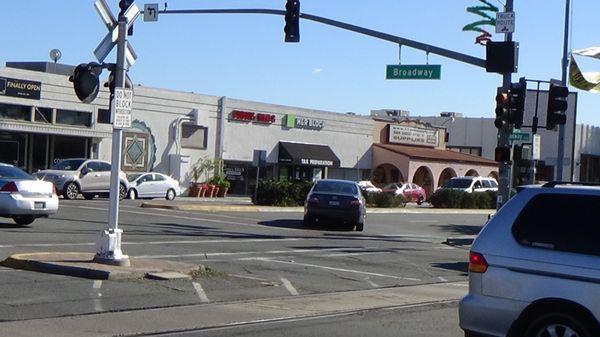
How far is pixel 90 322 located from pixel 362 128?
5348cm

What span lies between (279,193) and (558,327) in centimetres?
3189

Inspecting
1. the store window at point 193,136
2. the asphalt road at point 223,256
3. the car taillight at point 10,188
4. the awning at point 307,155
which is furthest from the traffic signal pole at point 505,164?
the awning at point 307,155

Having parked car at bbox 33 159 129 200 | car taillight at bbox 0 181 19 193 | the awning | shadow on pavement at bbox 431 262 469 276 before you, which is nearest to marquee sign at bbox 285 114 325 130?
the awning

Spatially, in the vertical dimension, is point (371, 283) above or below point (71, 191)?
below

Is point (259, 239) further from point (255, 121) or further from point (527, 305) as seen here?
point (255, 121)

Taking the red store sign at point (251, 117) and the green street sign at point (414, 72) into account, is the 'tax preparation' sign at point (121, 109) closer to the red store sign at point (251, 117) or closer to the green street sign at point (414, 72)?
the green street sign at point (414, 72)

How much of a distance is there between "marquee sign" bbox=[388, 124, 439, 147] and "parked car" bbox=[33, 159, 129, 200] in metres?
32.0

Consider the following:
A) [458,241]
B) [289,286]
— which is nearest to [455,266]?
[289,286]

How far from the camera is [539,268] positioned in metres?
8.02

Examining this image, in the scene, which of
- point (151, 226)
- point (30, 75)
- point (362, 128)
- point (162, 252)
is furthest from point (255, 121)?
point (162, 252)

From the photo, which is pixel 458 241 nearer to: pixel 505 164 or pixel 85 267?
pixel 505 164

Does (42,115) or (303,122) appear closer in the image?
(42,115)

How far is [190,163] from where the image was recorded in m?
51.4

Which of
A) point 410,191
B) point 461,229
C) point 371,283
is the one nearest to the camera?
point 371,283
